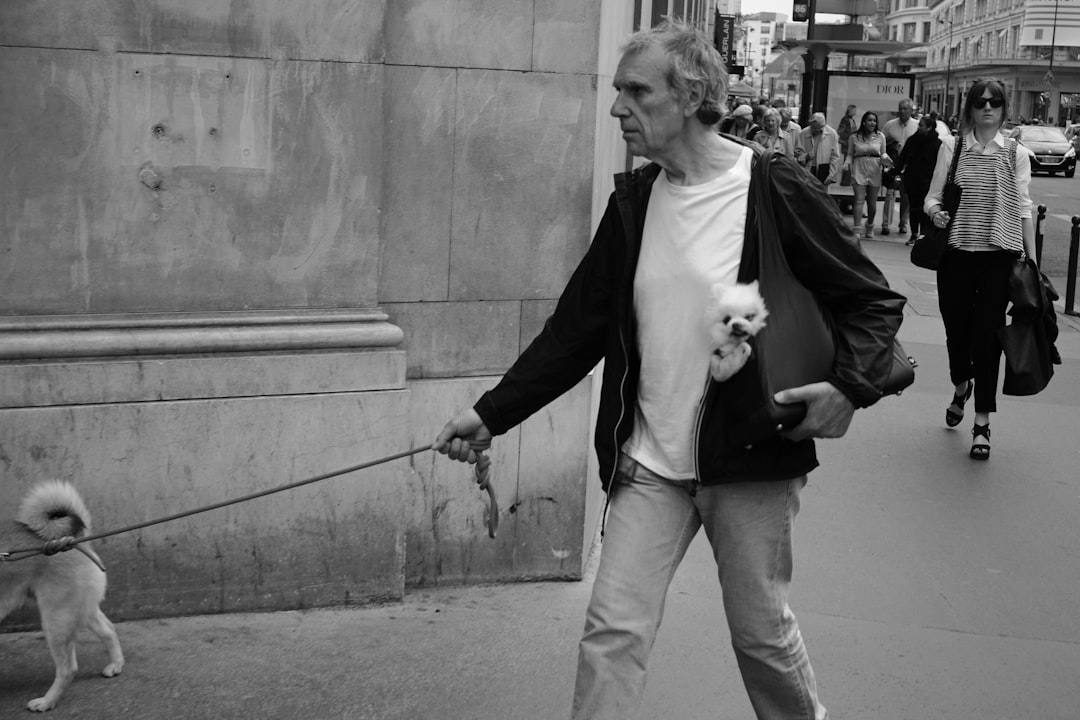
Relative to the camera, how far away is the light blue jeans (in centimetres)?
328

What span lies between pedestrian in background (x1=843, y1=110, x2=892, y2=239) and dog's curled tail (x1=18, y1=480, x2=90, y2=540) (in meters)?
17.9

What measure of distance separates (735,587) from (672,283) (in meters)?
0.77

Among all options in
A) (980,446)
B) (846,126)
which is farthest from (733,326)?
(846,126)

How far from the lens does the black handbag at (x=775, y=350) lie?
10.6 ft

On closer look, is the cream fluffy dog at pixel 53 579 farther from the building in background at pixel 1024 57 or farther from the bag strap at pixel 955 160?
the building in background at pixel 1024 57

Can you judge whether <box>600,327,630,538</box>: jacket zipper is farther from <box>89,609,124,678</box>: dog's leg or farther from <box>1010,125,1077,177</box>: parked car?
<box>1010,125,1077,177</box>: parked car

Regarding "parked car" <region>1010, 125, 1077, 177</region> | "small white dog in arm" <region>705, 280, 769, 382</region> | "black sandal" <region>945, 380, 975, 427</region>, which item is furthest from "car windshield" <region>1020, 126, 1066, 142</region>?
"small white dog in arm" <region>705, 280, 769, 382</region>

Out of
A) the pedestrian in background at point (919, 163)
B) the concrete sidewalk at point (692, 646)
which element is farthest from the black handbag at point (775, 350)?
the pedestrian in background at point (919, 163)

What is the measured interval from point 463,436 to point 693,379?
64 centimetres

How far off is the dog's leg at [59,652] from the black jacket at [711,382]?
166cm

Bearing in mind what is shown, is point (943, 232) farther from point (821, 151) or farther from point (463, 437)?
point (821, 151)

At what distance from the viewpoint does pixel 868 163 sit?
816 inches

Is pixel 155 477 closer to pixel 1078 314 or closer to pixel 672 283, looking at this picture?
pixel 672 283

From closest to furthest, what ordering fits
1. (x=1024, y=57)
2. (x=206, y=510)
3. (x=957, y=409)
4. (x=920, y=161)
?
(x=206, y=510) < (x=957, y=409) < (x=920, y=161) < (x=1024, y=57)
